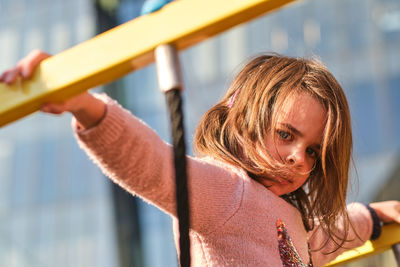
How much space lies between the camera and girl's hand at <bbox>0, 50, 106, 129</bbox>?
0.50 metres

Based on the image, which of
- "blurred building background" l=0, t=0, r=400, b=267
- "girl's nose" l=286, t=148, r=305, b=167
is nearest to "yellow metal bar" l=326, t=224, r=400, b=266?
"girl's nose" l=286, t=148, r=305, b=167

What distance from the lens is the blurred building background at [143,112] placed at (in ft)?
15.9

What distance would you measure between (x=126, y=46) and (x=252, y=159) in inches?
A: 11.2

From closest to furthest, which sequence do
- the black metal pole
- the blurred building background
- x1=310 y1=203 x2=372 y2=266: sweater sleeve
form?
the black metal pole
x1=310 y1=203 x2=372 y2=266: sweater sleeve
the blurred building background

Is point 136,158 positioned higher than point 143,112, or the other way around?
point 143,112

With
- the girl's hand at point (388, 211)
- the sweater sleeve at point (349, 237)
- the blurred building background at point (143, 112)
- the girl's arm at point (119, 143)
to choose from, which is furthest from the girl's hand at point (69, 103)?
the blurred building background at point (143, 112)

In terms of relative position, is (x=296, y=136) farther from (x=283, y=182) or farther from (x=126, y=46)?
(x=126, y=46)

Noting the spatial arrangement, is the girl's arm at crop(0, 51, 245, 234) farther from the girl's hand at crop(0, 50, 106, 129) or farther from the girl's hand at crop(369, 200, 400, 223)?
the girl's hand at crop(369, 200, 400, 223)

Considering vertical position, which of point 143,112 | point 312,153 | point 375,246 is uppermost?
point 143,112

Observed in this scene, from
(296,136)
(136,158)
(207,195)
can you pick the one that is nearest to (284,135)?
(296,136)

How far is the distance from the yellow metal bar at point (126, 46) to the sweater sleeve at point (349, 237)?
0.52 meters

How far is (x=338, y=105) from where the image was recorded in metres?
0.79

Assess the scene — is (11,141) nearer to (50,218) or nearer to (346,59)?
(50,218)

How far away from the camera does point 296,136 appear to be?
29.2 inches
